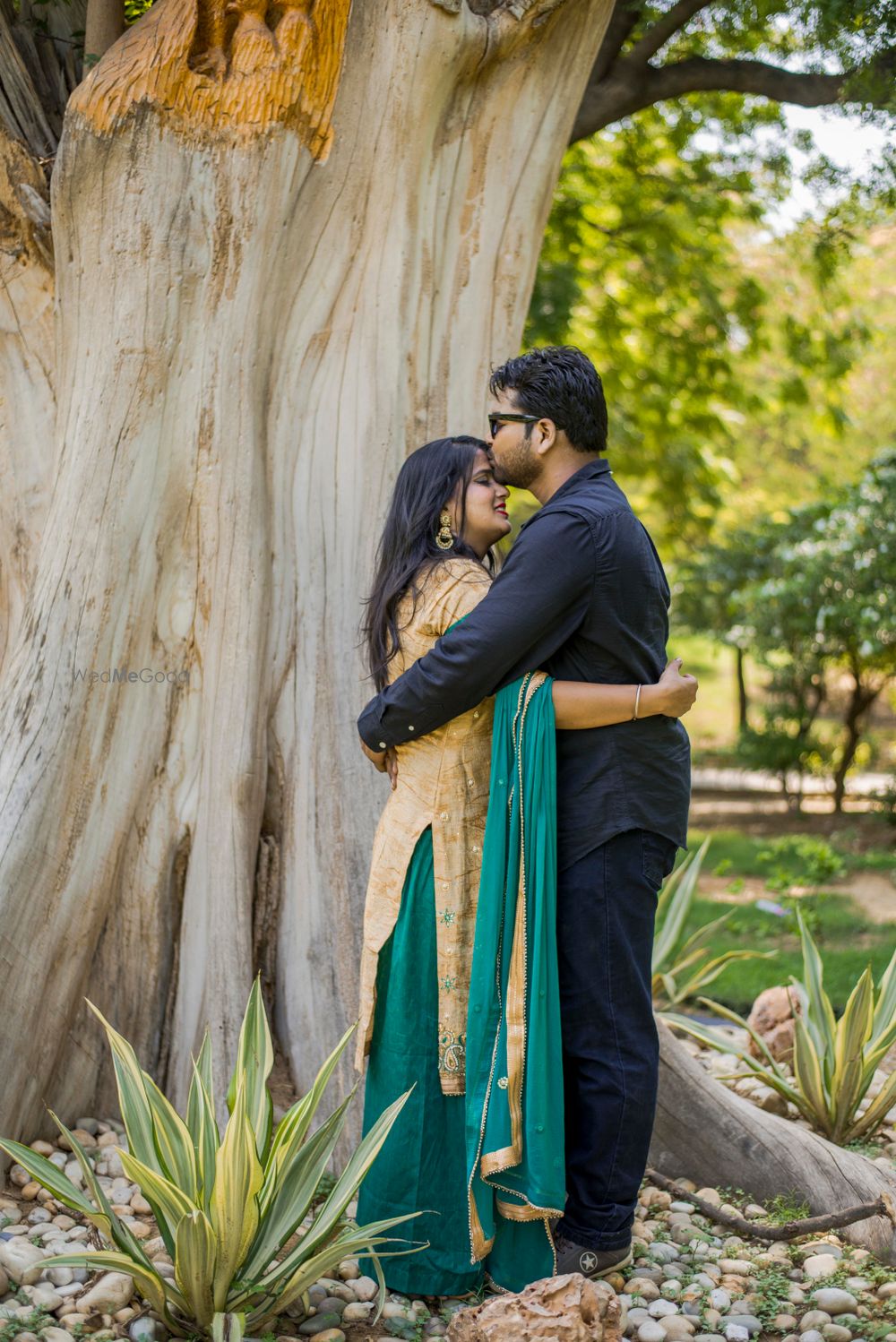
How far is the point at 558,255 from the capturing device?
9.74m

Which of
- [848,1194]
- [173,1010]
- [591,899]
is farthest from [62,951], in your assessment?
[848,1194]

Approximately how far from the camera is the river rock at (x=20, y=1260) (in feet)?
9.56

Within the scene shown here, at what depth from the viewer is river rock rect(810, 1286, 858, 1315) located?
305 cm

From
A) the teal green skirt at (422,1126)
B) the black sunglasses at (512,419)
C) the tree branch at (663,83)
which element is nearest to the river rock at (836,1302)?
the teal green skirt at (422,1126)

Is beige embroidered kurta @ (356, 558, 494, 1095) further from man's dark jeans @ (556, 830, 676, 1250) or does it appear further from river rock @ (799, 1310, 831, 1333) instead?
river rock @ (799, 1310, 831, 1333)

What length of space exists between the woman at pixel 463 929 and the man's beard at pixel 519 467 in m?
0.04

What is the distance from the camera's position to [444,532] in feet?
9.93

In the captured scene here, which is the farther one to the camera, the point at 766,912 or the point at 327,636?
the point at 766,912

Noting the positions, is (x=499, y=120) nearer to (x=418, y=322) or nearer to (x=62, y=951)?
(x=418, y=322)

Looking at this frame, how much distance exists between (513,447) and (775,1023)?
127 inches

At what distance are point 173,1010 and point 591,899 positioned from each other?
1.60m

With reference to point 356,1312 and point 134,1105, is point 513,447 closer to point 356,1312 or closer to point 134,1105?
point 134,1105

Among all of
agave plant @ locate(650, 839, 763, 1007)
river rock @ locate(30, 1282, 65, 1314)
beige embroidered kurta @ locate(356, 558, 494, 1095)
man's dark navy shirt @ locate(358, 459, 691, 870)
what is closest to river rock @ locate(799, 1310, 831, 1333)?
beige embroidered kurta @ locate(356, 558, 494, 1095)

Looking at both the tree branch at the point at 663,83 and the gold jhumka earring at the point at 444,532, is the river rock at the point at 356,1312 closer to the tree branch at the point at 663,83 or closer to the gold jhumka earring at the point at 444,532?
the gold jhumka earring at the point at 444,532
